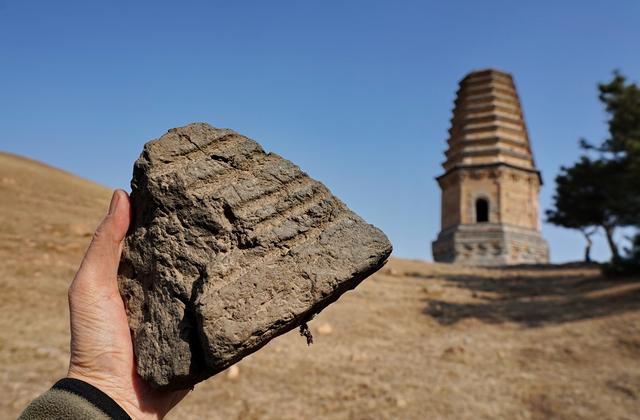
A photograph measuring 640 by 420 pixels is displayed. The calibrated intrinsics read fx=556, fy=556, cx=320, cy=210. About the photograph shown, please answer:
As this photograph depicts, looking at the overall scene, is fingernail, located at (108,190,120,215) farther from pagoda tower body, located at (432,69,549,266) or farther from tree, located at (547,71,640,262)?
pagoda tower body, located at (432,69,549,266)

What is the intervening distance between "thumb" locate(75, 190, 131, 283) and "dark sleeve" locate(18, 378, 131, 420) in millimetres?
538

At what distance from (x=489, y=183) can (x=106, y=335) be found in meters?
22.4

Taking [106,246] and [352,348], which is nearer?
[106,246]

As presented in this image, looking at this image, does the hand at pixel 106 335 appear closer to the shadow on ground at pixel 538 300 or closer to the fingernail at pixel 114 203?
the fingernail at pixel 114 203

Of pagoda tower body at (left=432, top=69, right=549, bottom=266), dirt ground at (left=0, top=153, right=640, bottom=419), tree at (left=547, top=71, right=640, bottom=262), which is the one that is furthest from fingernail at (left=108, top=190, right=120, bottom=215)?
pagoda tower body at (left=432, top=69, right=549, bottom=266)

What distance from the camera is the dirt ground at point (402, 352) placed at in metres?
6.43

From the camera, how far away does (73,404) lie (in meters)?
2.28

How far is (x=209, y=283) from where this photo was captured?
262 centimetres

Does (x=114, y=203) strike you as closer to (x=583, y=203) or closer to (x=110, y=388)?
(x=110, y=388)

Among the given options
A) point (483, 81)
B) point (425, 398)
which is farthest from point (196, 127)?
point (483, 81)

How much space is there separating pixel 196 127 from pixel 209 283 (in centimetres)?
96

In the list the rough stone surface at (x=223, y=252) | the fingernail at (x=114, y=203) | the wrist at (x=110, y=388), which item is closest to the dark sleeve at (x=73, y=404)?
the wrist at (x=110, y=388)

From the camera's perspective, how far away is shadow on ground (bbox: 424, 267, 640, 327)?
1090cm

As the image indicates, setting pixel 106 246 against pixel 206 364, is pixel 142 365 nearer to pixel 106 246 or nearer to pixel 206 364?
pixel 206 364
